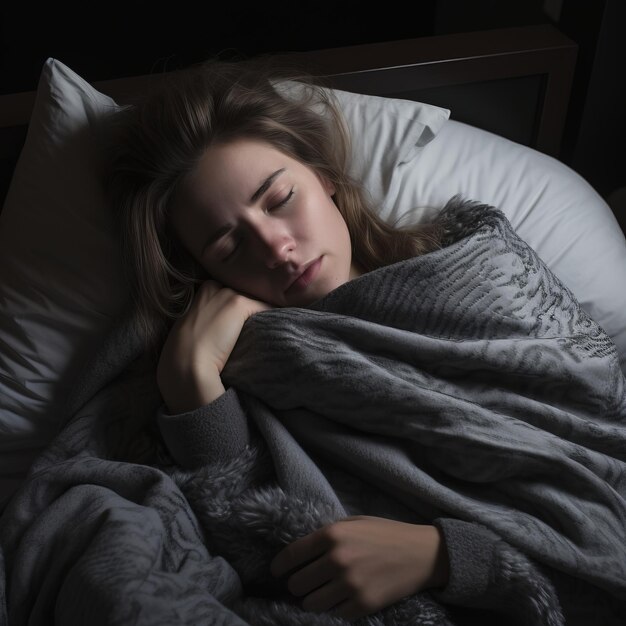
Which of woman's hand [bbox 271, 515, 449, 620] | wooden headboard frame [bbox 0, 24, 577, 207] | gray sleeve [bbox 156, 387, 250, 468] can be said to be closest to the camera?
woman's hand [bbox 271, 515, 449, 620]

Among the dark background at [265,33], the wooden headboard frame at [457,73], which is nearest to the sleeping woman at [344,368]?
the wooden headboard frame at [457,73]

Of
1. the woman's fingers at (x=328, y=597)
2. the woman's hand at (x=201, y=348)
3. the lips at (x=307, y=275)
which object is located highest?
the lips at (x=307, y=275)

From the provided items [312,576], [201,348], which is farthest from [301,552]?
[201,348]

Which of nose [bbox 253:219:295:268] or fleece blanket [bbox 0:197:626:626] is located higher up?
nose [bbox 253:219:295:268]

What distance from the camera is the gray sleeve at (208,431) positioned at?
3.47 ft

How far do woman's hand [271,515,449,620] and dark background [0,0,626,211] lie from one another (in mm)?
968

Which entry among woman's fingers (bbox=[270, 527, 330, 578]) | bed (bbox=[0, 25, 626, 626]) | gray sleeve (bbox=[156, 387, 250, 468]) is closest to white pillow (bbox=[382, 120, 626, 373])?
bed (bbox=[0, 25, 626, 626])

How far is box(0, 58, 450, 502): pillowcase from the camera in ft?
4.06

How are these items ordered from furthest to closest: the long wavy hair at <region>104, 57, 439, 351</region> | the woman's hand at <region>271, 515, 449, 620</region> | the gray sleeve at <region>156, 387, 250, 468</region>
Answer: the long wavy hair at <region>104, 57, 439, 351</region>
the gray sleeve at <region>156, 387, 250, 468</region>
the woman's hand at <region>271, 515, 449, 620</region>

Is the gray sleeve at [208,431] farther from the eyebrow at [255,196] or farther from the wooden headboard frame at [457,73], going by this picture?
the wooden headboard frame at [457,73]

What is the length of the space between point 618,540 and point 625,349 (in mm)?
396

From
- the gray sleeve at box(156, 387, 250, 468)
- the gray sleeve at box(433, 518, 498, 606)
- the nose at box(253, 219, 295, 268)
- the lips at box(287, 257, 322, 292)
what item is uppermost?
the nose at box(253, 219, 295, 268)

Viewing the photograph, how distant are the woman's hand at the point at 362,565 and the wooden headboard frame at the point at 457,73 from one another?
81cm

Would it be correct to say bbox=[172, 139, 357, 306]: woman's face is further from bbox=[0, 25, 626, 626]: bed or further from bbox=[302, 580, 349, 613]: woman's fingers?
bbox=[302, 580, 349, 613]: woman's fingers
